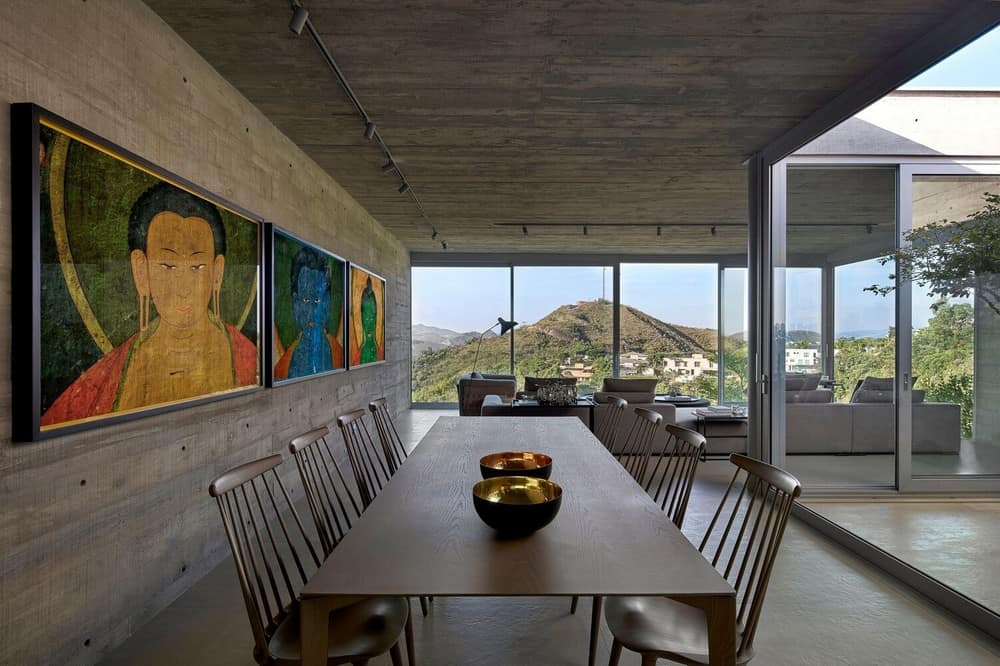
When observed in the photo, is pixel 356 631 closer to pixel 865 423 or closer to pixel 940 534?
pixel 940 534

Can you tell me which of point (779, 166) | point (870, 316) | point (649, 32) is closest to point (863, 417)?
point (870, 316)

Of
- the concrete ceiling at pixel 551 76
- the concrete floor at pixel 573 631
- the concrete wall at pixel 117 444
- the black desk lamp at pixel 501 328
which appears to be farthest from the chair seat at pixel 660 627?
the black desk lamp at pixel 501 328

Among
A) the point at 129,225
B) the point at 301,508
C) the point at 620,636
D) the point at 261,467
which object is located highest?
the point at 129,225

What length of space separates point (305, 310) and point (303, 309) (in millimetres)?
41

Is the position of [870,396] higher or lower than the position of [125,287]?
lower

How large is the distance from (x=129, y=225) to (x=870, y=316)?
14.7 feet

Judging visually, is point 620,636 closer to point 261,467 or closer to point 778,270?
point 261,467

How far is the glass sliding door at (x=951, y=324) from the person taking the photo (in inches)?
115

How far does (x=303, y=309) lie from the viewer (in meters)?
3.97

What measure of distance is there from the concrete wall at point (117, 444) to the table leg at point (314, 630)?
118 centimetres

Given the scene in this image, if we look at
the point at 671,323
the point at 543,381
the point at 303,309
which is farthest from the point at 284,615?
the point at 671,323

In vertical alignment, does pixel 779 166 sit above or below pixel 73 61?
above

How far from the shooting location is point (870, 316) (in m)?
3.84

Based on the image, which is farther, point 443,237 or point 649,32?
point 443,237
